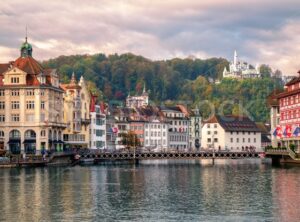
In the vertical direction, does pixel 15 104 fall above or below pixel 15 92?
below

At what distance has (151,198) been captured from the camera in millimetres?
74062

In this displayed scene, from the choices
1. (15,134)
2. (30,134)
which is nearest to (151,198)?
(30,134)

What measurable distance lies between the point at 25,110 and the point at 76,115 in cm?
2220

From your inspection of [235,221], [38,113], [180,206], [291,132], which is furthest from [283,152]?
[235,221]

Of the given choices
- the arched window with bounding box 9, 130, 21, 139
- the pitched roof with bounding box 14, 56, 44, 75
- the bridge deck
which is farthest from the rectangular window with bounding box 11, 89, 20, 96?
the bridge deck

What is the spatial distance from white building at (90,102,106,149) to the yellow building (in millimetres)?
3462

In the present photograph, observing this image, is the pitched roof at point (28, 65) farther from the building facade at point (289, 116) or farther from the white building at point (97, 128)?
the building facade at point (289, 116)

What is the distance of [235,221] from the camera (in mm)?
57500

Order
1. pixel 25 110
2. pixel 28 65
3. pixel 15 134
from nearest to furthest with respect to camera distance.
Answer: pixel 25 110
pixel 15 134
pixel 28 65

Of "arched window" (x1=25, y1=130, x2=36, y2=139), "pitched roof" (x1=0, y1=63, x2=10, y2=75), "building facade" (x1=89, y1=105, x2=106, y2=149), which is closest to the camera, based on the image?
"arched window" (x1=25, y1=130, x2=36, y2=139)

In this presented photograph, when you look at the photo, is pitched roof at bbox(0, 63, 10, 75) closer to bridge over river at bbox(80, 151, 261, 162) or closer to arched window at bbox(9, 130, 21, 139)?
arched window at bbox(9, 130, 21, 139)

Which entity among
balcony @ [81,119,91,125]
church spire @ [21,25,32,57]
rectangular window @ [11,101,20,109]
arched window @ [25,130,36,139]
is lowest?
arched window @ [25,130,36,139]

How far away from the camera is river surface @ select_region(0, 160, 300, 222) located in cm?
6106

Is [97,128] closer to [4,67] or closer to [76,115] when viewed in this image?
[76,115]
